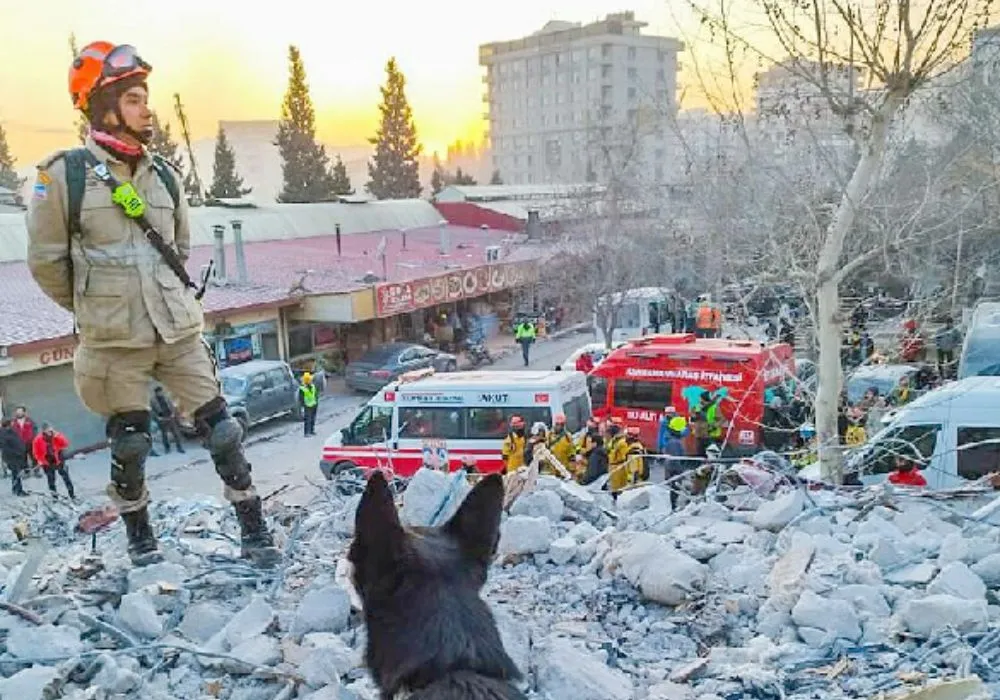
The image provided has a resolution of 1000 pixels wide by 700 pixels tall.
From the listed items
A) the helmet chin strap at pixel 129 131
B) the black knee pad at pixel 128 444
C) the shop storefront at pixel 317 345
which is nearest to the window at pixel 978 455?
the black knee pad at pixel 128 444

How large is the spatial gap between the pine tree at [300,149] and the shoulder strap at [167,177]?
161 feet

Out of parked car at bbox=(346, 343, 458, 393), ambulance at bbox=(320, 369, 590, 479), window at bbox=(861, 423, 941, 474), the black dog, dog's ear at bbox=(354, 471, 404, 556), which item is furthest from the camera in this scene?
parked car at bbox=(346, 343, 458, 393)

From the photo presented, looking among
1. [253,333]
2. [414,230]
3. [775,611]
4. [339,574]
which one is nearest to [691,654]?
[775,611]

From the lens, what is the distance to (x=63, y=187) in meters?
4.12

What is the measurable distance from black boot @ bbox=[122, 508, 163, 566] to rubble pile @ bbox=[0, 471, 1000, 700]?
120mm

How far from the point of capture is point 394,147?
193ft

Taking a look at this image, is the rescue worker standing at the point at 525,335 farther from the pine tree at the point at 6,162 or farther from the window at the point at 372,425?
the pine tree at the point at 6,162

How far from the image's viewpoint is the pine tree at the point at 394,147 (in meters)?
58.8

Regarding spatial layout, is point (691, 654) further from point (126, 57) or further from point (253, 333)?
point (253, 333)

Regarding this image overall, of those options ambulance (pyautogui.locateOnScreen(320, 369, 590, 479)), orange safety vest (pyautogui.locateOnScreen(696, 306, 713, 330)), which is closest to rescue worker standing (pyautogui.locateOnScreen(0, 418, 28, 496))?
ambulance (pyautogui.locateOnScreen(320, 369, 590, 479))

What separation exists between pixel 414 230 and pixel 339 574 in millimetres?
36485

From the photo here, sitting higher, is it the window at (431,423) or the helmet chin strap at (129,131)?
the helmet chin strap at (129,131)

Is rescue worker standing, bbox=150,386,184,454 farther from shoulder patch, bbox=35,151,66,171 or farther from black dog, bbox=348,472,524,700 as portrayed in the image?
black dog, bbox=348,472,524,700

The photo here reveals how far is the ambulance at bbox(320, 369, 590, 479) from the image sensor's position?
43.9ft
